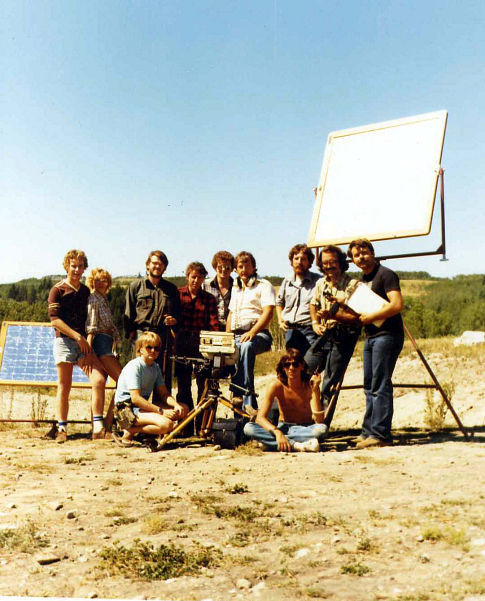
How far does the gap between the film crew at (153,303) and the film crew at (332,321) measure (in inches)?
66.3

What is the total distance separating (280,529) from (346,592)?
0.92 m

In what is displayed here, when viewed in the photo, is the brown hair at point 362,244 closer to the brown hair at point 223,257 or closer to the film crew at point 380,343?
the film crew at point 380,343

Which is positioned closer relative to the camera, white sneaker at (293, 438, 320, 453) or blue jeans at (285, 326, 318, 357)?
white sneaker at (293, 438, 320, 453)

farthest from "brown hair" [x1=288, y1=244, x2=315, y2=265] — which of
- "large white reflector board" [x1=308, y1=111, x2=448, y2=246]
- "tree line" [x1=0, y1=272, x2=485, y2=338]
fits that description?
"tree line" [x1=0, y1=272, x2=485, y2=338]

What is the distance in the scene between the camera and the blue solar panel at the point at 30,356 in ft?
27.3

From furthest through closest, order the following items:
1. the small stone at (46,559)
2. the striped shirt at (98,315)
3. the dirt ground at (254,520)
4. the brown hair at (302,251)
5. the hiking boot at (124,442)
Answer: the striped shirt at (98,315), the brown hair at (302,251), the hiking boot at (124,442), the small stone at (46,559), the dirt ground at (254,520)

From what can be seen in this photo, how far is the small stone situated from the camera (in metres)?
3.26

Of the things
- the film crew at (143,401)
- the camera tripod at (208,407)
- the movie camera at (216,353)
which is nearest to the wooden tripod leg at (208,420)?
the camera tripod at (208,407)

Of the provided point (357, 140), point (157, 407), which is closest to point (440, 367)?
point (357, 140)

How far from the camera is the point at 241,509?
414cm

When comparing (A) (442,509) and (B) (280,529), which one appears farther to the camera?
(A) (442,509)

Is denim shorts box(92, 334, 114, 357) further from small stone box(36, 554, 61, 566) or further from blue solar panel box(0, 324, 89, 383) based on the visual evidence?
small stone box(36, 554, 61, 566)

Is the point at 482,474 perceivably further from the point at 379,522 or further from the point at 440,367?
the point at 440,367

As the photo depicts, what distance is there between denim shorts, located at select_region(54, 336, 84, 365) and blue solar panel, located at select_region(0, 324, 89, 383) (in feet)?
3.60
